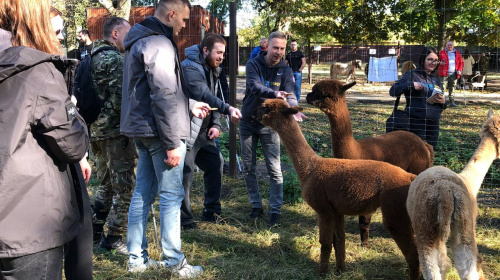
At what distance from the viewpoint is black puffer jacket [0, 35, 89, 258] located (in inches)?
69.4

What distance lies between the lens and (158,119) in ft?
10.9

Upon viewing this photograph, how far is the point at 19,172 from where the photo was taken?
1784 mm

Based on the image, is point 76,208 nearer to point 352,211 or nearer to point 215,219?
point 352,211

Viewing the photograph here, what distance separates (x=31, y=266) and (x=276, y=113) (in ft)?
9.50

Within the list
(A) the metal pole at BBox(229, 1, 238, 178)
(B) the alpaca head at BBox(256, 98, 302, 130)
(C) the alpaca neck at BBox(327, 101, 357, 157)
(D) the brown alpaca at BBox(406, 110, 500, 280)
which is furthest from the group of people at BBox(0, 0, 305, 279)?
(D) the brown alpaca at BBox(406, 110, 500, 280)

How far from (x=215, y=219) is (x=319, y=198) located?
6.26 ft

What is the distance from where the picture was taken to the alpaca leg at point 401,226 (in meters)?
3.69

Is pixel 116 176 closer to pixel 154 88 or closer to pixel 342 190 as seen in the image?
pixel 154 88

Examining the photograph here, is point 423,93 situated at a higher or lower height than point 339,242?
higher

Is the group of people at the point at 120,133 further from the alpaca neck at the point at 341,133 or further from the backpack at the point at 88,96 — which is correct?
the alpaca neck at the point at 341,133

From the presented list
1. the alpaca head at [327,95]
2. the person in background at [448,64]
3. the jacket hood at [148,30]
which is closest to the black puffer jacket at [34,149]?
the jacket hood at [148,30]

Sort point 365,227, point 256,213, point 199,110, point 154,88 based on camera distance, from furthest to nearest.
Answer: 1. point 256,213
2. point 365,227
3. point 199,110
4. point 154,88

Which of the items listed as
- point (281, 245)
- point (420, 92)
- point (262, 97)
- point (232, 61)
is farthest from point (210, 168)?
point (420, 92)

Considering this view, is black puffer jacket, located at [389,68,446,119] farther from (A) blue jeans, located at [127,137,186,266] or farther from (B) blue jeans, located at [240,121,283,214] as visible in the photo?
(A) blue jeans, located at [127,137,186,266]
